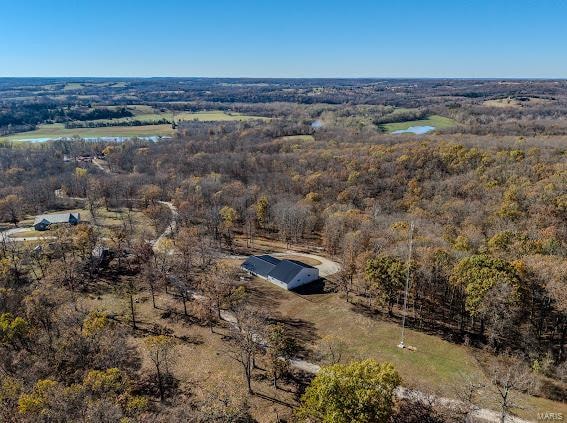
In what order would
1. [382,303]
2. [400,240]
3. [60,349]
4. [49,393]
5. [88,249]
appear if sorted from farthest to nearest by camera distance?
[88,249], [400,240], [382,303], [60,349], [49,393]

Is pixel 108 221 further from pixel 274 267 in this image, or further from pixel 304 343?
pixel 304 343

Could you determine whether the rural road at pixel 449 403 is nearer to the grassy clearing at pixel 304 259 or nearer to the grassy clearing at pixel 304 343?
the grassy clearing at pixel 304 343

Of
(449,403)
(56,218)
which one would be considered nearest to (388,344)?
(449,403)

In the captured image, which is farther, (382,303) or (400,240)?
(400,240)

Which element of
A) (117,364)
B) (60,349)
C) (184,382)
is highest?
(60,349)

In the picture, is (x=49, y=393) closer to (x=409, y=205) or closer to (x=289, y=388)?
(x=289, y=388)

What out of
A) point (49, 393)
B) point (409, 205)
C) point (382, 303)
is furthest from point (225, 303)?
point (409, 205)

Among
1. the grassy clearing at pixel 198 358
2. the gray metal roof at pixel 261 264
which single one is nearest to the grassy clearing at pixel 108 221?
the gray metal roof at pixel 261 264
